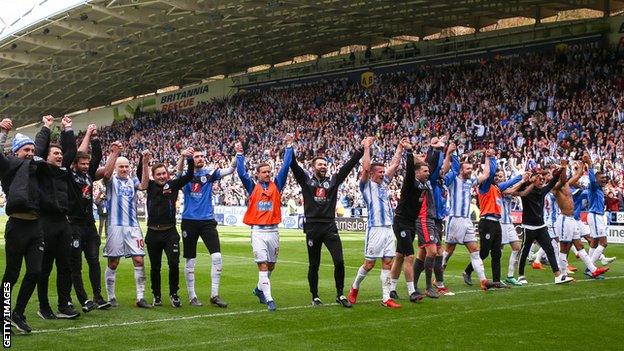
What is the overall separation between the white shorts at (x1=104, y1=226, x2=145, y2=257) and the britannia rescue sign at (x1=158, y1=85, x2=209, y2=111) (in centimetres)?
5217

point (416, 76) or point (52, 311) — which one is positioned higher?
point (416, 76)

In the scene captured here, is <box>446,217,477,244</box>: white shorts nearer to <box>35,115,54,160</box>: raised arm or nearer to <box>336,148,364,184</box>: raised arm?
<box>336,148,364,184</box>: raised arm

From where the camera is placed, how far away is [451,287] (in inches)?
553

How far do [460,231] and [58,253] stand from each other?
6372 millimetres

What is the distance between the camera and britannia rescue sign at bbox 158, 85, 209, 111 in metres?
63.7

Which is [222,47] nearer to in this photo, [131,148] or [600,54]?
[131,148]

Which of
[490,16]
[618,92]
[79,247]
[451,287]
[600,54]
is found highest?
[490,16]

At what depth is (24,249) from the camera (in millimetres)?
9070

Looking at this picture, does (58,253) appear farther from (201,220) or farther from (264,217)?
(264,217)

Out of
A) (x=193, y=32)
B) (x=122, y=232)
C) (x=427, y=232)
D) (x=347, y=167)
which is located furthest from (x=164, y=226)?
(x=193, y=32)

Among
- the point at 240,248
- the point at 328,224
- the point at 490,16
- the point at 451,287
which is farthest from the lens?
the point at 490,16

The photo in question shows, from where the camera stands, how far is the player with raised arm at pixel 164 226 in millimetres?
11531

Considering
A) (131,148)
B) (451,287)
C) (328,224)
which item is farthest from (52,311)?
(131,148)

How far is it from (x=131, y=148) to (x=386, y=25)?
23507 mm
